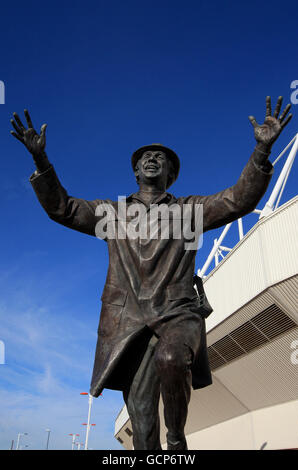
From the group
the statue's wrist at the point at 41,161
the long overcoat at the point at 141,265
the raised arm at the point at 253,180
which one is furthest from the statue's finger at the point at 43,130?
the raised arm at the point at 253,180

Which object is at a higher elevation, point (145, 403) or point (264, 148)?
point (264, 148)

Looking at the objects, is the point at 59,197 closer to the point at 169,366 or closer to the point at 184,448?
the point at 169,366

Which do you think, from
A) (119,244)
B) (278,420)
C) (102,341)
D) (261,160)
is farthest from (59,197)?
(278,420)

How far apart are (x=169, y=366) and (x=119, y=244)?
1.14m

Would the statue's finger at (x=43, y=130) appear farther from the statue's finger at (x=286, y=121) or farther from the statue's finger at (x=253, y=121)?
the statue's finger at (x=286, y=121)

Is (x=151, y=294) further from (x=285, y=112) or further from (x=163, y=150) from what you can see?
(x=285, y=112)

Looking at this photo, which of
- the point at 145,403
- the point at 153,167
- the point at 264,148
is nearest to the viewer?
the point at 145,403

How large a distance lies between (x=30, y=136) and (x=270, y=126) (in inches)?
71.8

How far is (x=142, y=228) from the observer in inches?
135

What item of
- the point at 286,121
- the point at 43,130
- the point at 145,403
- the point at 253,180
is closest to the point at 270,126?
the point at 286,121

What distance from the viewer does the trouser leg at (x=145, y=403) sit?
2.86 meters

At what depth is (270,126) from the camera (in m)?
3.14
